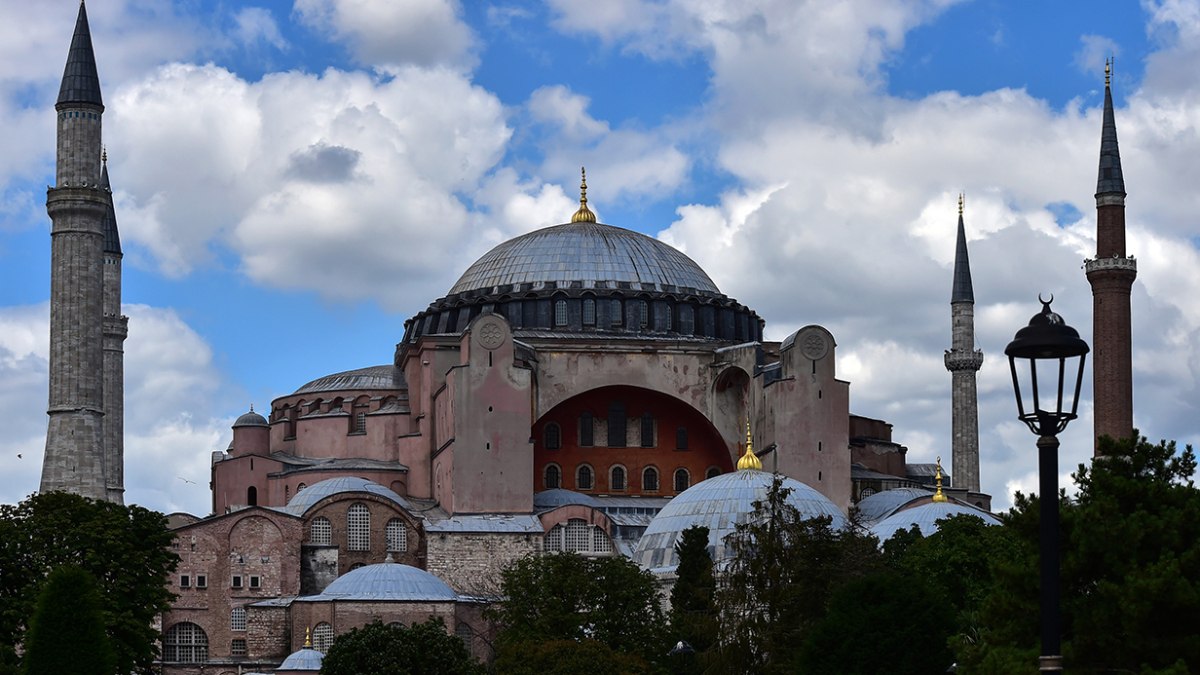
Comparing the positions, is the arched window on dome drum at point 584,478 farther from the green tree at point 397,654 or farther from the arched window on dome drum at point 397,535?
the green tree at point 397,654

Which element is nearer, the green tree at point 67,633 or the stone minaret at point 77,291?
the green tree at point 67,633

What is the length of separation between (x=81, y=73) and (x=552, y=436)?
14635 mm

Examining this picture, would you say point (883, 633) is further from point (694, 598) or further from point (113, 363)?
point (113, 363)

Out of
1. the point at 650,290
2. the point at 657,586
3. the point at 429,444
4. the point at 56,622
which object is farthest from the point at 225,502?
the point at 56,622

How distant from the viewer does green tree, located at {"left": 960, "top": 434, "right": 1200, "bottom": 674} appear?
20.9 m

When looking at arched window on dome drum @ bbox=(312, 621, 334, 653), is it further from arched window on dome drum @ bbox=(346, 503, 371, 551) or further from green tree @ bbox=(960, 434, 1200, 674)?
green tree @ bbox=(960, 434, 1200, 674)

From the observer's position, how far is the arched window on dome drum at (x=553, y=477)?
181ft

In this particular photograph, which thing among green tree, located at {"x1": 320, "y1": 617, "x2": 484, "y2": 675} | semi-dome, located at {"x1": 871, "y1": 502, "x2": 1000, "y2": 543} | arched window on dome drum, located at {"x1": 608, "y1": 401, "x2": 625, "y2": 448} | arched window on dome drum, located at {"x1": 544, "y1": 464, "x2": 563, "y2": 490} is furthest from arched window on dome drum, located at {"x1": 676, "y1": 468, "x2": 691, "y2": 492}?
green tree, located at {"x1": 320, "y1": 617, "x2": 484, "y2": 675}

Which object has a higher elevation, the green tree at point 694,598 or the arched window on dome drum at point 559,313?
the arched window on dome drum at point 559,313

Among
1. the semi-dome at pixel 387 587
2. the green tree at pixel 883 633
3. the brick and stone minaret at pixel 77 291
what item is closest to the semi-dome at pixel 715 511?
the semi-dome at pixel 387 587

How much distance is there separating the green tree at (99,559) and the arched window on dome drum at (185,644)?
197 inches

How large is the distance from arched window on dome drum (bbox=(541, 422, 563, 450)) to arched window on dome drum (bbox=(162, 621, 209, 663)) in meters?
11.2

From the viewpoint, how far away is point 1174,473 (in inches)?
899

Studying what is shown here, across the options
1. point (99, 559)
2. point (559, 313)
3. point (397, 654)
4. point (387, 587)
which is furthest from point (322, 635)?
point (559, 313)
